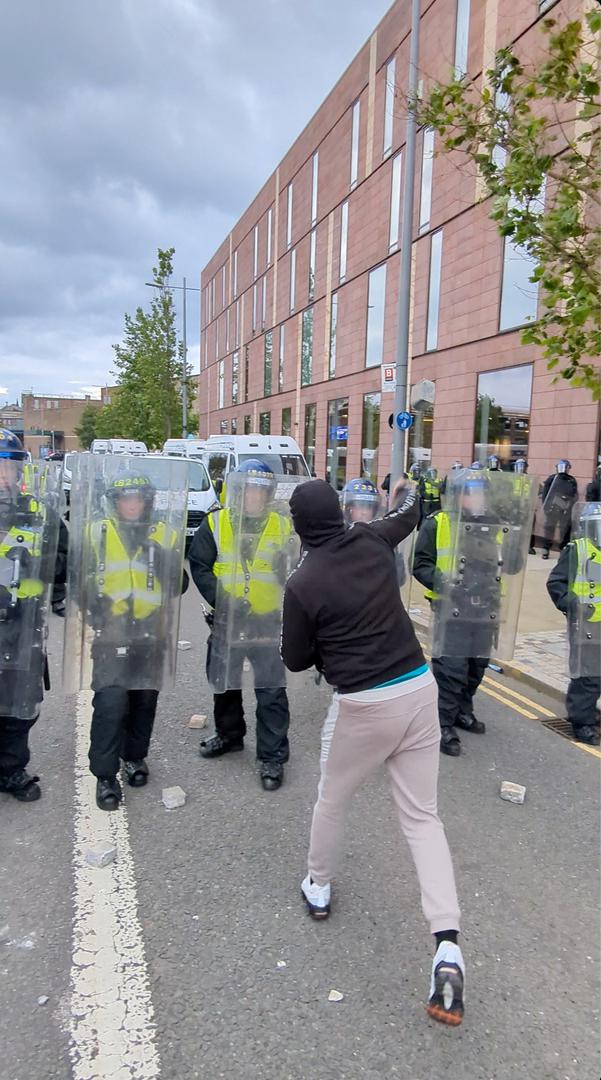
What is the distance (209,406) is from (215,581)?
171 feet

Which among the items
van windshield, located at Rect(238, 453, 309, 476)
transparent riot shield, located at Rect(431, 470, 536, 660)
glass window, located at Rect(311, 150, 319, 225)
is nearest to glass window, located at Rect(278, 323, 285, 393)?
glass window, located at Rect(311, 150, 319, 225)

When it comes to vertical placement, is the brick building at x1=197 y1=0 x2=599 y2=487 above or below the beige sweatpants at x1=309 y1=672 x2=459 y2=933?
above

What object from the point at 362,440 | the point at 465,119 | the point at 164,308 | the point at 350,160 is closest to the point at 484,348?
the point at 362,440

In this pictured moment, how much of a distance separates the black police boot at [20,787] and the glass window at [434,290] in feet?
54.3

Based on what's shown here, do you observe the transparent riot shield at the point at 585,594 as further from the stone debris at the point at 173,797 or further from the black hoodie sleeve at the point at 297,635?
the stone debris at the point at 173,797

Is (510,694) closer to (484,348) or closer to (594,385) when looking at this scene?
(594,385)

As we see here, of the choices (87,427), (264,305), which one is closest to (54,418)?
(87,427)

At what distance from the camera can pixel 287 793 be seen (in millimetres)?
3861

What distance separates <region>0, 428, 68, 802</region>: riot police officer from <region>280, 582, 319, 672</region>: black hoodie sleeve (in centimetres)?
Answer: 169

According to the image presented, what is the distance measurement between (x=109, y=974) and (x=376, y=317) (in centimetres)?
2227

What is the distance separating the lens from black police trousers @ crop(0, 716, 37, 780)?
12.1 ft

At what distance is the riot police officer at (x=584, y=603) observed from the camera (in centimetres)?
444

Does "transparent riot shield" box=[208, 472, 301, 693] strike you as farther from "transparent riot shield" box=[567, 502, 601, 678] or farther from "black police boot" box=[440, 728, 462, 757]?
"transparent riot shield" box=[567, 502, 601, 678]

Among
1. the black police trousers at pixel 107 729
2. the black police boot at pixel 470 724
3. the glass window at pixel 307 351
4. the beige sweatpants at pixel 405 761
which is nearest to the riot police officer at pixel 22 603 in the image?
the black police trousers at pixel 107 729
